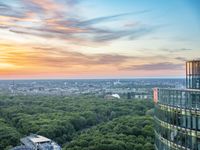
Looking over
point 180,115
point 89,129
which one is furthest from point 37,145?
point 180,115

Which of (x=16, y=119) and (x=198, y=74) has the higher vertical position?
(x=198, y=74)

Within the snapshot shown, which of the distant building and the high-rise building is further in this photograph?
the distant building

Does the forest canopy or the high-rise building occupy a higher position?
the high-rise building

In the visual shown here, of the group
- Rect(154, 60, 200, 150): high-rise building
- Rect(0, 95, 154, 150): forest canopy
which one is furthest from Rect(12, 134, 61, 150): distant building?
Rect(154, 60, 200, 150): high-rise building

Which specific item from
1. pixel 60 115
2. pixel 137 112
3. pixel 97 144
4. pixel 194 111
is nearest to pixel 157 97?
pixel 194 111

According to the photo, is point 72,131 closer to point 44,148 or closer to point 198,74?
point 44,148

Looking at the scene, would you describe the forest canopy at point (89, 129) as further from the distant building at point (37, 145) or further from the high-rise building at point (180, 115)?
the high-rise building at point (180, 115)

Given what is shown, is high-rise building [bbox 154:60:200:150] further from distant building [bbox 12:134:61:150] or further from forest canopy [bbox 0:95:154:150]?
distant building [bbox 12:134:61:150]

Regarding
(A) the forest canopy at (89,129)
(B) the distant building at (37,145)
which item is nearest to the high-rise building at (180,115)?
(A) the forest canopy at (89,129)
